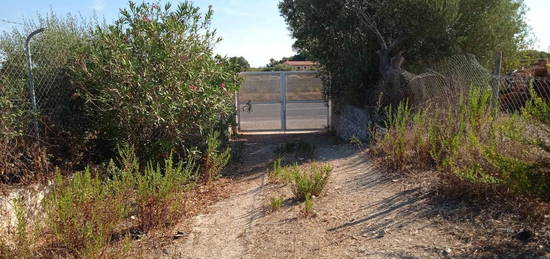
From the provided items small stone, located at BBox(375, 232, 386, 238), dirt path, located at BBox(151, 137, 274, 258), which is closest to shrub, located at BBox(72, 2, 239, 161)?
dirt path, located at BBox(151, 137, 274, 258)

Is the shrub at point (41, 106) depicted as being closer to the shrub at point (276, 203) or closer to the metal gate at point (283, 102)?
the shrub at point (276, 203)

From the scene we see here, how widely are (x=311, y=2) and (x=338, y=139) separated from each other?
3.37 metres

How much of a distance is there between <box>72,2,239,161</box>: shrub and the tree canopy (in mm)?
3675

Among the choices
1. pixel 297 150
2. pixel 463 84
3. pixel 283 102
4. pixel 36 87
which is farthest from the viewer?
pixel 283 102

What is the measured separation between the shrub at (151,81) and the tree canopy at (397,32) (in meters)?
3.67

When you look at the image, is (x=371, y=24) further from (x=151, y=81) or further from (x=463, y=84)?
(x=151, y=81)

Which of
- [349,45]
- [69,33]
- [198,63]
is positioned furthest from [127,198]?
[349,45]

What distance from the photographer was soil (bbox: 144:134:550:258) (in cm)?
299

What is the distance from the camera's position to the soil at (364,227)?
2988 mm

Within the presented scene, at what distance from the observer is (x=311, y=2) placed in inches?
346

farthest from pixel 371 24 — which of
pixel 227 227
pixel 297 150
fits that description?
pixel 227 227

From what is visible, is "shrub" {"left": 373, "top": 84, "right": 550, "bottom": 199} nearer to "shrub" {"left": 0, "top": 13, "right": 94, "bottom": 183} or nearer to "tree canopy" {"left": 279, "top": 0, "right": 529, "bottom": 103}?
"tree canopy" {"left": 279, "top": 0, "right": 529, "bottom": 103}

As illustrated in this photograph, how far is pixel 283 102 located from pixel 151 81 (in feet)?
21.2

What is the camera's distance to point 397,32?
8.53 meters
